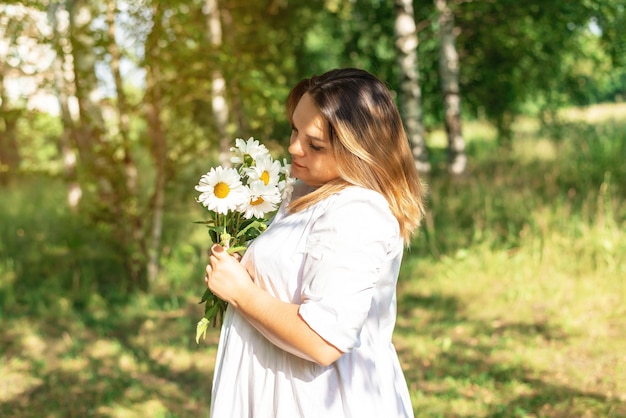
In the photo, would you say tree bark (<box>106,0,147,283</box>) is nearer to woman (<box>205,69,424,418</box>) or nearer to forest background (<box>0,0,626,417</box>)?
forest background (<box>0,0,626,417</box>)

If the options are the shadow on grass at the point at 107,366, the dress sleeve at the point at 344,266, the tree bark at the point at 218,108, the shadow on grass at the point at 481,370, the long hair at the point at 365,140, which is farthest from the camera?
the tree bark at the point at 218,108

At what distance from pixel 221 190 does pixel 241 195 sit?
61 mm

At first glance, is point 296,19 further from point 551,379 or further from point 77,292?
point 551,379

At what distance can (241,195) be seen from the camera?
6.64ft

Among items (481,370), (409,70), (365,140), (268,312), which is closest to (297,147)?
(365,140)

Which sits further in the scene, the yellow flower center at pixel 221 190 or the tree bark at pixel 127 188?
the tree bark at pixel 127 188

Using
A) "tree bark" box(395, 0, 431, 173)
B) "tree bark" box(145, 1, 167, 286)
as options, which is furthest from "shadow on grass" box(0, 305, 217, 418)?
"tree bark" box(395, 0, 431, 173)

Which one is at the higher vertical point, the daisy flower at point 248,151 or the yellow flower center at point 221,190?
the daisy flower at point 248,151

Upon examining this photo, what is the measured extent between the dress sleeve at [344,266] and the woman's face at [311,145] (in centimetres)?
13

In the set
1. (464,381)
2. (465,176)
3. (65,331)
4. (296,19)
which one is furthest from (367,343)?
(296,19)

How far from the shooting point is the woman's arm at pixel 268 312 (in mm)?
1706

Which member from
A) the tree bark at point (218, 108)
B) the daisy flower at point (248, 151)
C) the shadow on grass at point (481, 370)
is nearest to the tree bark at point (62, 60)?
the tree bark at point (218, 108)

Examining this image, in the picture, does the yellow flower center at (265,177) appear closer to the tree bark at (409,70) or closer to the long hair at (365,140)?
the long hair at (365,140)

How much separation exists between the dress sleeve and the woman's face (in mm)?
132
